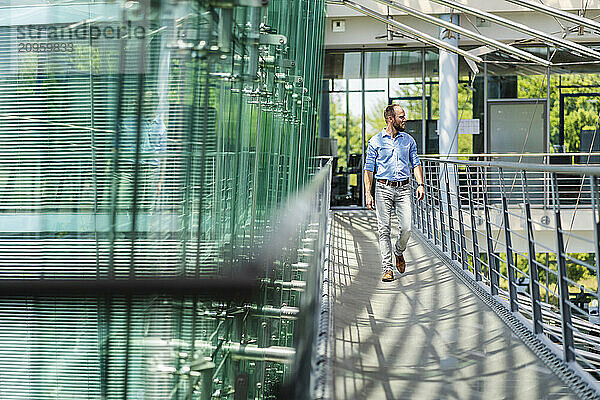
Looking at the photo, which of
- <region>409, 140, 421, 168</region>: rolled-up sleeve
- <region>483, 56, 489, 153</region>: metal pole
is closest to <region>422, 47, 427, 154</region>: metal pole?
<region>483, 56, 489, 153</region>: metal pole

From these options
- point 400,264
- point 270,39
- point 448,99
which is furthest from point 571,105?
point 270,39

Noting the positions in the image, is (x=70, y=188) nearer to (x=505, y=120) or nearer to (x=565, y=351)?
(x=565, y=351)

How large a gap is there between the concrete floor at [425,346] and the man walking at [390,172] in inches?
18.7

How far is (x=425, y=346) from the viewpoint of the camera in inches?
143

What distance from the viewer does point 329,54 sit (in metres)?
13.9

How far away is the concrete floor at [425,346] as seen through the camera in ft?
9.55

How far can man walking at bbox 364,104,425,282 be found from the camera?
5.21 metres

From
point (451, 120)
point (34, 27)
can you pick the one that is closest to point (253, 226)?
point (34, 27)

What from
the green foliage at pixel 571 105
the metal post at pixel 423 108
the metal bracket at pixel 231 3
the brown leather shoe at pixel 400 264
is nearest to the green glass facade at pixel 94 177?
the metal bracket at pixel 231 3

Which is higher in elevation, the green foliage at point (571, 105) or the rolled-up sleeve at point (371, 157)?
the green foliage at point (571, 105)

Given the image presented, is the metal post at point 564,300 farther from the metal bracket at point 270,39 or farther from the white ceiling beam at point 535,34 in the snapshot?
the white ceiling beam at point 535,34

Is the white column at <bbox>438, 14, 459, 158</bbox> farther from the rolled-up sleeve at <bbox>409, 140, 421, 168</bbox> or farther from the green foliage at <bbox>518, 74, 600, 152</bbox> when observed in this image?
the rolled-up sleeve at <bbox>409, 140, 421, 168</bbox>

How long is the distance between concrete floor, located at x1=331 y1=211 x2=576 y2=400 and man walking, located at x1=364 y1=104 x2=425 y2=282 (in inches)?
18.7

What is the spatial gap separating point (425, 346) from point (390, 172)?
1.85m
